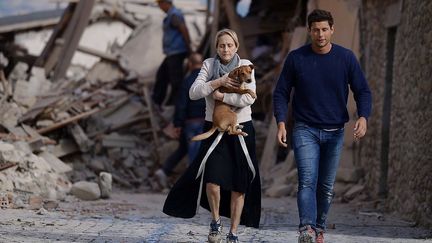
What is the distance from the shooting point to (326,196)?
738cm

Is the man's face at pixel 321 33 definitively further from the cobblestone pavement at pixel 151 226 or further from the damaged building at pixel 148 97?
the damaged building at pixel 148 97

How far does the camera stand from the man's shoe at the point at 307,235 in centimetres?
705

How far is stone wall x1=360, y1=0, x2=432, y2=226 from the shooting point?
966 cm

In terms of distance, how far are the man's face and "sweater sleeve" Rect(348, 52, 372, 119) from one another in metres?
0.26

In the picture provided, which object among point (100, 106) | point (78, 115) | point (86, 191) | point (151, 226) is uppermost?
point (100, 106)

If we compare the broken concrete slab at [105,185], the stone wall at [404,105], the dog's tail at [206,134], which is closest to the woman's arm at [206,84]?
the dog's tail at [206,134]

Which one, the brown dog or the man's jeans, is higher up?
the brown dog

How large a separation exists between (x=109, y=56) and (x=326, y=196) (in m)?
13.3

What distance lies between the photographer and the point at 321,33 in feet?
23.3

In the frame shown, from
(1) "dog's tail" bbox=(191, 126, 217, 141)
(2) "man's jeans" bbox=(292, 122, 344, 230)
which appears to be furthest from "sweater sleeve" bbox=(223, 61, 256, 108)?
(2) "man's jeans" bbox=(292, 122, 344, 230)

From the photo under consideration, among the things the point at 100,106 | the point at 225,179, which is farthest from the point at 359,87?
the point at 100,106

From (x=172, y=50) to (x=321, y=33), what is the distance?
9.70 meters

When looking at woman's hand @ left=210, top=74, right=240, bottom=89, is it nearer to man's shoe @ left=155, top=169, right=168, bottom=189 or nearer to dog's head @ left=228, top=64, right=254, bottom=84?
dog's head @ left=228, top=64, right=254, bottom=84

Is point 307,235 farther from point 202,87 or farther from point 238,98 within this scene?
point 202,87
